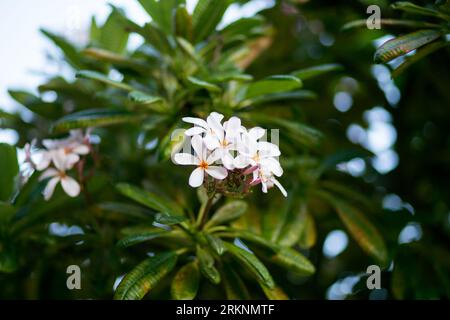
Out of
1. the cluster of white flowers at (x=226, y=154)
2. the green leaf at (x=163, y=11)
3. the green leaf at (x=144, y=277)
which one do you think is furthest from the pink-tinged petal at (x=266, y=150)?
the green leaf at (x=163, y=11)

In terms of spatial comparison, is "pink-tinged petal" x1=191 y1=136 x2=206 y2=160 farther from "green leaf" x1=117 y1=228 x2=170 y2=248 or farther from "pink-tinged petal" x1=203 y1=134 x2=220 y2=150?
"green leaf" x1=117 y1=228 x2=170 y2=248

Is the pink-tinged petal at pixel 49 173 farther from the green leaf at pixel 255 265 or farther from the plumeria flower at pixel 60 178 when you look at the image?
the green leaf at pixel 255 265

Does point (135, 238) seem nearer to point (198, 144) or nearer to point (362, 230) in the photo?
point (198, 144)

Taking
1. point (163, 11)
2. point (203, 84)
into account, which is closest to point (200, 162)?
point (203, 84)

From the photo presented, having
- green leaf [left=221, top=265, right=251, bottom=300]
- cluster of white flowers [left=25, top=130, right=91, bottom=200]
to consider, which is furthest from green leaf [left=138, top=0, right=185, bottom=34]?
green leaf [left=221, top=265, right=251, bottom=300]

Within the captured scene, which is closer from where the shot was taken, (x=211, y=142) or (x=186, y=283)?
(x=211, y=142)
